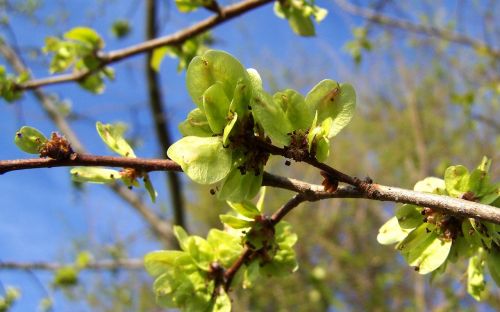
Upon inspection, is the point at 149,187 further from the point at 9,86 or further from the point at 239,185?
the point at 9,86

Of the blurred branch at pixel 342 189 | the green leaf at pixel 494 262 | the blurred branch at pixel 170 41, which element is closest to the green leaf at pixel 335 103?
the blurred branch at pixel 342 189

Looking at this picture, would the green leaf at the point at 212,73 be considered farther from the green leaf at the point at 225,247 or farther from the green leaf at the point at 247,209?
the green leaf at the point at 225,247

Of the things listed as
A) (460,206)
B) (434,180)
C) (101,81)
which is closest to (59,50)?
(101,81)

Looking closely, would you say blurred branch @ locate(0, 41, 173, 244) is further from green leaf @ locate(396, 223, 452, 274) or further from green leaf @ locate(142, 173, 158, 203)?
green leaf @ locate(396, 223, 452, 274)

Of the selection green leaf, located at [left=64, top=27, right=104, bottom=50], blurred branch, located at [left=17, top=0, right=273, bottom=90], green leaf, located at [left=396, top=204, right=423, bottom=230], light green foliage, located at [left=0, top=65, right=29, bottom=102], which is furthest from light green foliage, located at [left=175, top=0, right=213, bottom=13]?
green leaf, located at [left=396, top=204, right=423, bottom=230]

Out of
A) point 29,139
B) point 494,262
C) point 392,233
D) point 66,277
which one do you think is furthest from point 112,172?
point 66,277

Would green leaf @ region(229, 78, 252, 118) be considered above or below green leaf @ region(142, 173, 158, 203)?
above

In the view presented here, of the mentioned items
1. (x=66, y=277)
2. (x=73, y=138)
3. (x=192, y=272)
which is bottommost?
(x=192, y=272)
